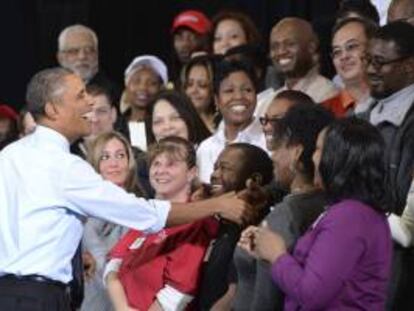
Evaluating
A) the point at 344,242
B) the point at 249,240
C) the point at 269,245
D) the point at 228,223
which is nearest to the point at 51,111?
the point at 228,223

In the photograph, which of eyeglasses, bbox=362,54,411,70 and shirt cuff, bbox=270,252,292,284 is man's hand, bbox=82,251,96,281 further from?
shirt cuff, bbox=270,252,292,284

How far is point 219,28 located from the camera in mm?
8531

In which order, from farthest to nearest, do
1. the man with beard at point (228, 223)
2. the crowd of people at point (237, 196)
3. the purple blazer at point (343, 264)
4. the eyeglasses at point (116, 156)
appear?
1. the eyeglasses at point (116, 156)
2. the man with beard at point (228, 223)
3. the crowd of people at point (237, 196)
4. the purple blazer at point (343, 264)

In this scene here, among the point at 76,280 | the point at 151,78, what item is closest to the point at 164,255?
the point at 76,280

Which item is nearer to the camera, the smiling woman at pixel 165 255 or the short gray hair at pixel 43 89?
the short gray hair at pixel 43 89

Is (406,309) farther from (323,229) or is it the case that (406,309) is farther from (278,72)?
(278,72)

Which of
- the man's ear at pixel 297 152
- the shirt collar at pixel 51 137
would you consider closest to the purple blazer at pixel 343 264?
the man's ear at pixel 297 152

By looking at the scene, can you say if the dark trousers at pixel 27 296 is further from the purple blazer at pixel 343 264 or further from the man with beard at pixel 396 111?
the man with beard at pixel 396 111

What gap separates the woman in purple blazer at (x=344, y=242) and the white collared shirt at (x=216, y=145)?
2.24 m

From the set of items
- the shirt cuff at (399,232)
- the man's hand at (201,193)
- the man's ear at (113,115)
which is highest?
the shirt cuff at (399,232)

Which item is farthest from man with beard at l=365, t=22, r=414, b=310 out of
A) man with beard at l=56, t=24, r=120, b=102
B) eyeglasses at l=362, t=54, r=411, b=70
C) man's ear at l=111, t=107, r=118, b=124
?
man with beard at l=56, t=24, r=120, b=102

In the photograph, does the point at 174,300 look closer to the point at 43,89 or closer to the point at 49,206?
the point at 49,206

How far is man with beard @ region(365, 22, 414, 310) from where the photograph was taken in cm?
537

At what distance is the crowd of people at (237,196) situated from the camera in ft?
15.5
